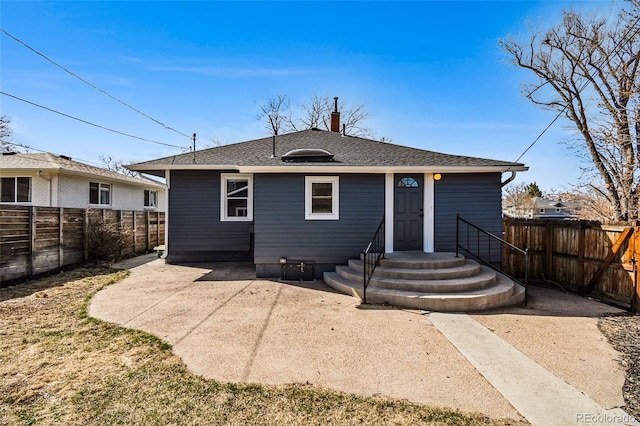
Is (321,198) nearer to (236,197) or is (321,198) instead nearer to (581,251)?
(236,197)

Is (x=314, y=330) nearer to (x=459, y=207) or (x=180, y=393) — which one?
(x=180, y=393)

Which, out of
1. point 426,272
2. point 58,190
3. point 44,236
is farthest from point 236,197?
point 58,190

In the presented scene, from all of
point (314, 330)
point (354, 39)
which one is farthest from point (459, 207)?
point (354, 39)

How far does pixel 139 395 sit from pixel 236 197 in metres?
7.37

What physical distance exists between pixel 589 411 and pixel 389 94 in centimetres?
1259

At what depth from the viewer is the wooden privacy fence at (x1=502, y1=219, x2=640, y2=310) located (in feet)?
18.8

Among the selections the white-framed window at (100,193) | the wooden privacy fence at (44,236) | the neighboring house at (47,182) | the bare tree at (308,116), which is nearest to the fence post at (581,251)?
the wooden privacy fence at (44,236)

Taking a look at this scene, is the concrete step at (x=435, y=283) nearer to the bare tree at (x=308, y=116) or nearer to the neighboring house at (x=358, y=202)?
the neighboring house at (x=358, y=202)

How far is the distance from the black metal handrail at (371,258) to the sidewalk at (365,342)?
0.47 m

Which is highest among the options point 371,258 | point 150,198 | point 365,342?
point 150,198

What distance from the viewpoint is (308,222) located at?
7.66 metres

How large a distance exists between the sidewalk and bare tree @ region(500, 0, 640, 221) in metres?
7.74

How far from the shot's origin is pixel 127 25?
33.0ft

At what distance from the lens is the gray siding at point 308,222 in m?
7.59
